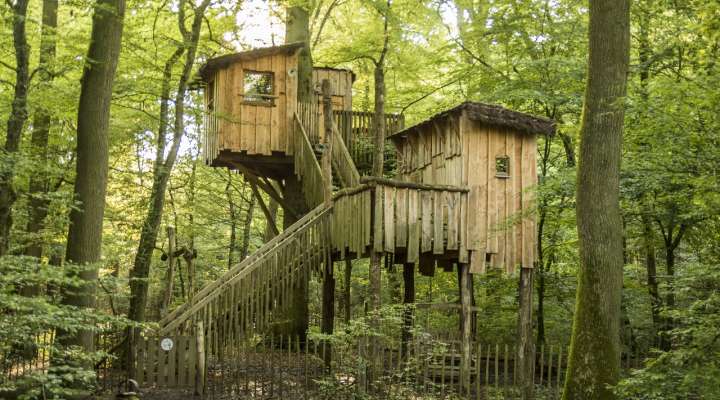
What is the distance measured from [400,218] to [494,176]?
10.0ft

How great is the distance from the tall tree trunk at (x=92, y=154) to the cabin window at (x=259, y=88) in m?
8.43

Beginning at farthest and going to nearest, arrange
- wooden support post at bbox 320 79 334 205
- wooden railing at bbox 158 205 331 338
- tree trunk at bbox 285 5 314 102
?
tree trunk at bbox 285 5 314 102 → wooden support post at bbox 320 79 334 205 → wooden railing at bbox 158 205 331 338

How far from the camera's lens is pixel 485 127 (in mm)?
16703

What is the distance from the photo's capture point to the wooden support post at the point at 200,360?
1344 centimetres

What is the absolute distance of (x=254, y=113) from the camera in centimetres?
2041

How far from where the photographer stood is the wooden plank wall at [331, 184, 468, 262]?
14.7 m

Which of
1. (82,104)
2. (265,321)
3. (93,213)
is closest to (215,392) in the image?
(265,321)

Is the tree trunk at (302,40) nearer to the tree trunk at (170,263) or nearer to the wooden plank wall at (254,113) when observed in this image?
the wooden plank wall at (254,113)

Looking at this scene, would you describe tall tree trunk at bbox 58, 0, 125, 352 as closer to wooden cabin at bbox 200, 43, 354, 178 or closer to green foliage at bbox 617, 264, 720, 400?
wooden cabin at bbox 200, 43, 354, 178

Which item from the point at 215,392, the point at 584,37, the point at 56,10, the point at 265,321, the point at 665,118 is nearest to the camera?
the point at 665,118

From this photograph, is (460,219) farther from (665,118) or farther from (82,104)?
(82,104)

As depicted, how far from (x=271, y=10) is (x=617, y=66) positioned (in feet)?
48.7

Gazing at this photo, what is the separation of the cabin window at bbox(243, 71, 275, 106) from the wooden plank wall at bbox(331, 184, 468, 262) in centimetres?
578

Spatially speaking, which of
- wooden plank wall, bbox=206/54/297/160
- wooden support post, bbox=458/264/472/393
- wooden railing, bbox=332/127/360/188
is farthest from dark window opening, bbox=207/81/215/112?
wooden support post, bbox=458/264/472/393
